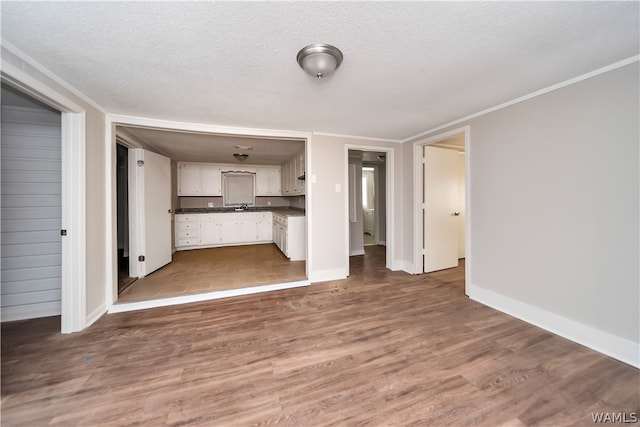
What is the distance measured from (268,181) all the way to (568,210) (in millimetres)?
5830

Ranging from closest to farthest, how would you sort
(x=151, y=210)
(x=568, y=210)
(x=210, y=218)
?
(x=568, y=210) < (x=151, y=210) < (x=210, y=218)

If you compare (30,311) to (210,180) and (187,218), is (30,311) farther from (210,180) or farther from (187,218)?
(210,180)

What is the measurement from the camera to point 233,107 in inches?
93.7

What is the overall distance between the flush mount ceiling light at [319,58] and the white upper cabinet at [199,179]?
519 cm

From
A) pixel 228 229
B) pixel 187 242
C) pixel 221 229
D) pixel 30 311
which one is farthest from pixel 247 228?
pixel 30 311

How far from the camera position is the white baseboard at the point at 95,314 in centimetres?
222

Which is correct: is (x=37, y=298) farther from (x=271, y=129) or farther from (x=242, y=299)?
(x=271, y=129)

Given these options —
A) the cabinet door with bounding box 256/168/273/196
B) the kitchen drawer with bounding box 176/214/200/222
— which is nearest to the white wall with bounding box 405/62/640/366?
the cabinet door with bounding box 256/168/273/196

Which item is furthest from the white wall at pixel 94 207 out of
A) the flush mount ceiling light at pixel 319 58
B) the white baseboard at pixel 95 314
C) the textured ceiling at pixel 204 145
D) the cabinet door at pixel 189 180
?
the cabinet door at pixel 189 180

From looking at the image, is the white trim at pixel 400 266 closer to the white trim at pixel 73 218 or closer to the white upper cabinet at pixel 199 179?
the white trim at pixel 73 218

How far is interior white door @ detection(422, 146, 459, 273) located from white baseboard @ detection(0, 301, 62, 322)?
4.72 metres

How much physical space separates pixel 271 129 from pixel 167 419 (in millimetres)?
2958

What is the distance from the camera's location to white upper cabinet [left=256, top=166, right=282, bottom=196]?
20.9 ft

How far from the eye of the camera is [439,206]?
3715mm
